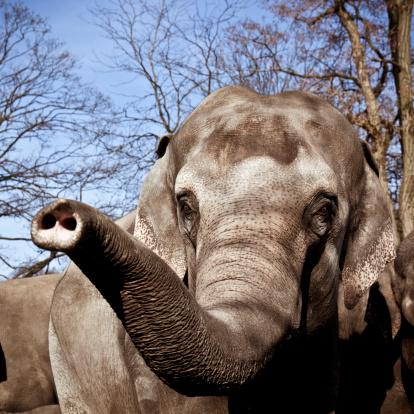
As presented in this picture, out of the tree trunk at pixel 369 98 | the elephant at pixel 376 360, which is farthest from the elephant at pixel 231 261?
the tree trunk at pixel 369 98

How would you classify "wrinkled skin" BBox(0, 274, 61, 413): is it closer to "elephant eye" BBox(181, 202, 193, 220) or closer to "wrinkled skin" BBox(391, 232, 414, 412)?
"wrinkled skin" BBox(391, 232, 414, 412)

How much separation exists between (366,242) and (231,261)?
5.04ft

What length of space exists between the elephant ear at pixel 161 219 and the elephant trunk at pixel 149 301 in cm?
156

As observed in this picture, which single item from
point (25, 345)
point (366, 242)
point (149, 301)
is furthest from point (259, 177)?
point (25, 345)

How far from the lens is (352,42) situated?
632 inches

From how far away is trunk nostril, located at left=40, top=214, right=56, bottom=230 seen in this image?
69.1 inches

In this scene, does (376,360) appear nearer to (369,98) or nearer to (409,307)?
(409,307)

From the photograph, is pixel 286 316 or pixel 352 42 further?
pixel 352 42

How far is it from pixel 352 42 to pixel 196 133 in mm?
13104

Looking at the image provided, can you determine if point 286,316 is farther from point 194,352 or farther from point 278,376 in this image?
point 278,376

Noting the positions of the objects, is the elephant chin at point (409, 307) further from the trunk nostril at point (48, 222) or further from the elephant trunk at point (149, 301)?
the trunk nostril at point (48, 222)

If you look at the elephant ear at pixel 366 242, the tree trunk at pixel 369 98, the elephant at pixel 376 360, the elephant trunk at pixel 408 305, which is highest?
the tree trunk at pixel 369 98

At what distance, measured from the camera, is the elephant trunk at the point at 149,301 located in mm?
1767

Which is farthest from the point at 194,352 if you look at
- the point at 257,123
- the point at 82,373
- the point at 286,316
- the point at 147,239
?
the point at 82,373
